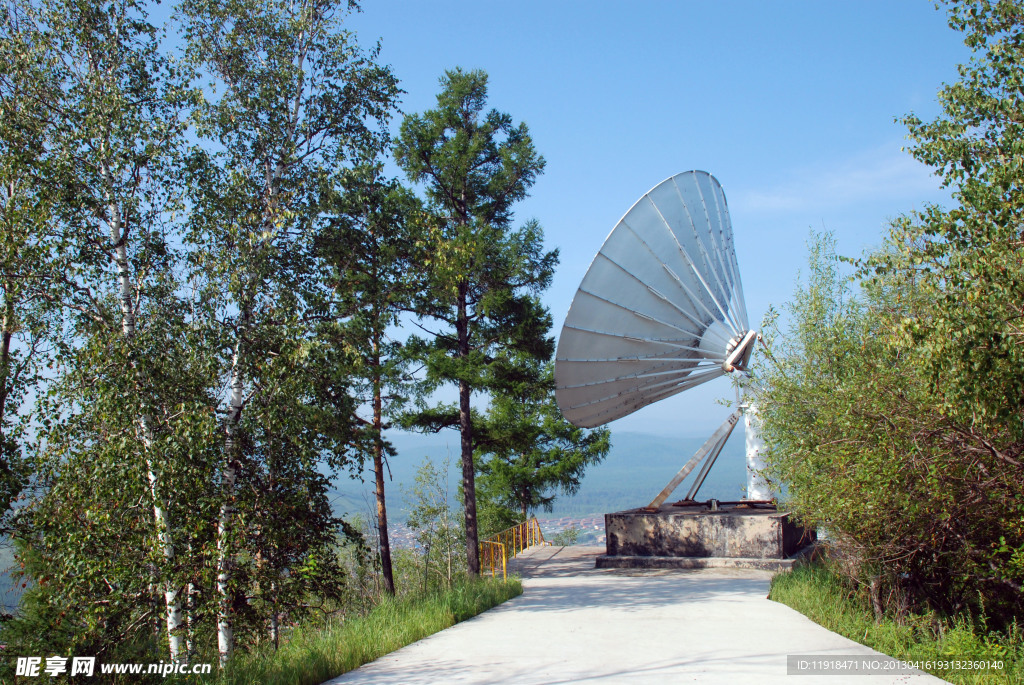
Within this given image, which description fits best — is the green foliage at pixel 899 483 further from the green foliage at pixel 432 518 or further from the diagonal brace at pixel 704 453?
the green foliage at pixel 432 518

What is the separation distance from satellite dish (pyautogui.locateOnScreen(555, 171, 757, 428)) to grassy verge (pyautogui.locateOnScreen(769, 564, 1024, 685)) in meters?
6.80

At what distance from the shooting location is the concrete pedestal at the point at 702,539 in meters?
18.8

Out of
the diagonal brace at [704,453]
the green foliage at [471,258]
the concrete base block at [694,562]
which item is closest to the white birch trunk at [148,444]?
the green foliage at [471,258]

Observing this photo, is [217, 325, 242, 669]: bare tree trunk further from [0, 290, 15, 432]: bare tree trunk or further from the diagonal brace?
the diagonal brace

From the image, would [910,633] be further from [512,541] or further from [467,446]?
[512,541]

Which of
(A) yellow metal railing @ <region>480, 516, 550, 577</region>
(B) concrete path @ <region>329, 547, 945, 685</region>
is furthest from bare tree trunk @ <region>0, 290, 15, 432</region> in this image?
(A) yellow metal railing @ <region>480, 516, 550, 577</region>

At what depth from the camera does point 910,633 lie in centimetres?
988

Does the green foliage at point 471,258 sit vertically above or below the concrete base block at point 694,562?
above

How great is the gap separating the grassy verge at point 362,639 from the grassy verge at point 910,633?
19.2 ft

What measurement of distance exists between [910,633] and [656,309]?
1009 centimetres

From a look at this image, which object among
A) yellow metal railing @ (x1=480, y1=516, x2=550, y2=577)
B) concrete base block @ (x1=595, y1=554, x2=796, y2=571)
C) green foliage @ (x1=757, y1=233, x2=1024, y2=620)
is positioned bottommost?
concrete base block @ (x1=595, y1=554, x2=796, y2=571)

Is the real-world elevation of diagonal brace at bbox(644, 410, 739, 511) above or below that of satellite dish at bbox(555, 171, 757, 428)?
below

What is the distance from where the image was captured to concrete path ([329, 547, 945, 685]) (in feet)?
27.3

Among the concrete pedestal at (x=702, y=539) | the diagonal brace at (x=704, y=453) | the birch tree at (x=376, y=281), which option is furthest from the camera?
the diagonal brace at (x=704, y=453)
